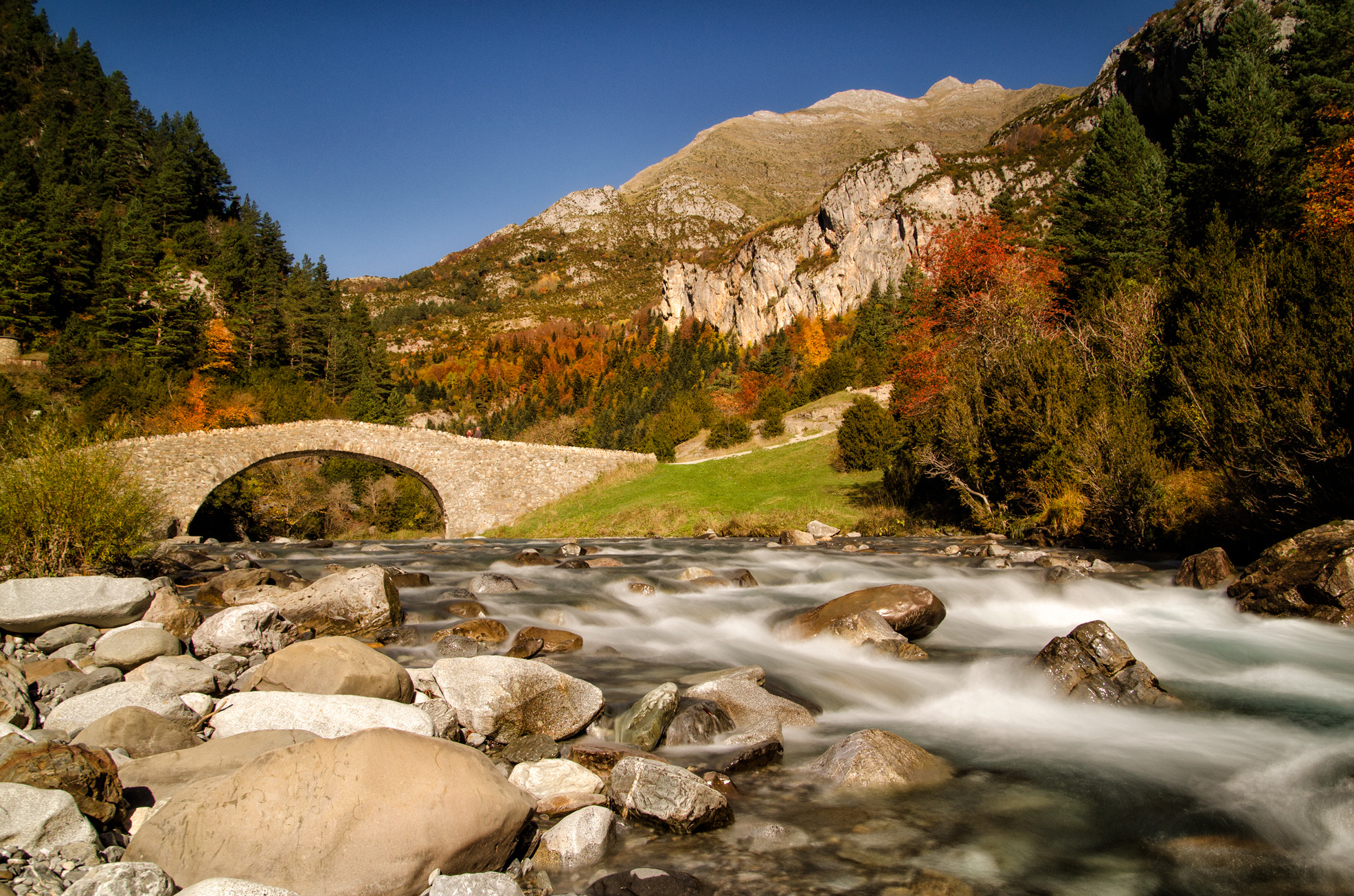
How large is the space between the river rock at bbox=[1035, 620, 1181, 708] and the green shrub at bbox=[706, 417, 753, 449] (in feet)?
125

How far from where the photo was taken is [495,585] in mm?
10773

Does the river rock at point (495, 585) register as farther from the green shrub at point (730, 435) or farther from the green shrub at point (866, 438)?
the green shrub at point (730, 435)

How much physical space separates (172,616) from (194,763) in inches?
144

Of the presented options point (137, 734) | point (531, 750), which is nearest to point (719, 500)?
point (531, 750)

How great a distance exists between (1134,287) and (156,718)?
87.9 ft

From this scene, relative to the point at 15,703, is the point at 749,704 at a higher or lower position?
lower

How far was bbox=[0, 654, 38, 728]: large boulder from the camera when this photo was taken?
4.12m

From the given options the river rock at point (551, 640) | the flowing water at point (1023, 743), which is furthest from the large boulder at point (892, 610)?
the river rock at point (551, 640)

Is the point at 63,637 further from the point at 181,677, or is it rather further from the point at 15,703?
the point at 15,703

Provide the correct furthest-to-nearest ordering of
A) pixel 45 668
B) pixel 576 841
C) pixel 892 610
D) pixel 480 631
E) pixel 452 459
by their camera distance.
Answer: pixel 452 459, pixel 892 610, pixel 480 631, pixel 45 668, pixel 576 841

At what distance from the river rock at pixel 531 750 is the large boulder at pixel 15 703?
2972mm

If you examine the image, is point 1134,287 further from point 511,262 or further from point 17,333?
point 511,262

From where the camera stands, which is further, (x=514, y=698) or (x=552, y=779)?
(x=514, y=698)

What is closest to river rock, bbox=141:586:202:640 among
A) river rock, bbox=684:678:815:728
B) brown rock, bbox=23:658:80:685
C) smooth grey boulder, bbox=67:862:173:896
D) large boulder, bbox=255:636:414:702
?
brown rock, bbox=23:658:80:685
